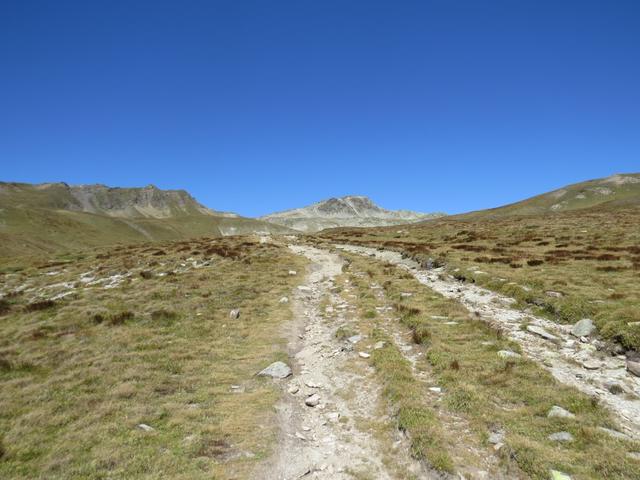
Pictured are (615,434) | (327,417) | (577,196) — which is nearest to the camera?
(615,434)

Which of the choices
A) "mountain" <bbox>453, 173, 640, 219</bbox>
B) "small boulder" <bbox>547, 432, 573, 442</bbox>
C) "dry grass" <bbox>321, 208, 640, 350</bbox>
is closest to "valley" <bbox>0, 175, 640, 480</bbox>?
"small boulder" <bbox>547, 432, 573, 442</bbox>

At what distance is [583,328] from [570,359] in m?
2.95

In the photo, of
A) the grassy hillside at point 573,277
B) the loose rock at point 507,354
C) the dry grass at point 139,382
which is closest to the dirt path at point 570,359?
the loose rock at point 507,354

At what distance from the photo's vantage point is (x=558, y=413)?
833cm

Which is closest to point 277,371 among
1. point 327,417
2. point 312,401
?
point 312,401

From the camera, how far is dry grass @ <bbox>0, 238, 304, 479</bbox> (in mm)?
7785

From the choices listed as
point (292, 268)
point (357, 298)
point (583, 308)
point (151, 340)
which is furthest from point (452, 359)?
point (292, 268)

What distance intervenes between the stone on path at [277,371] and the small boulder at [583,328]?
10.9 m

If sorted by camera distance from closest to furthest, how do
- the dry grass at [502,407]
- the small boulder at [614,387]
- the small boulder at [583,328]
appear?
the dry grass at [502,407]
the small boulder at [614,387]
the small boulder at [583,328]

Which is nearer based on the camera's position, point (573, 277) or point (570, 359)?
point (570, 359)

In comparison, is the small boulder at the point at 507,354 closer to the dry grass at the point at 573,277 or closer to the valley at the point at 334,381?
the valley at the point at 334,381

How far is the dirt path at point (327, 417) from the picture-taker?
7.48m

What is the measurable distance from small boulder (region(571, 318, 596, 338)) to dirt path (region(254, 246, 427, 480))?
8242mm

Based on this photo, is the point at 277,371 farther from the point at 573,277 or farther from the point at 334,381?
the point at 573,277
